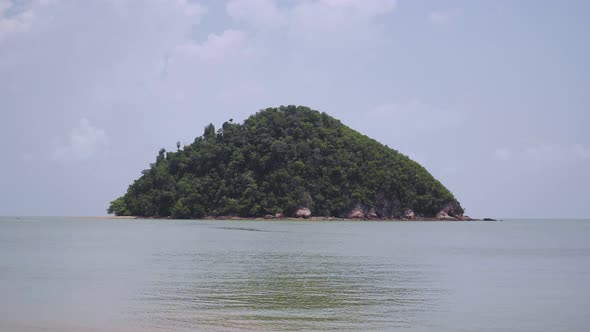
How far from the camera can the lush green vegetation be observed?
11656cm

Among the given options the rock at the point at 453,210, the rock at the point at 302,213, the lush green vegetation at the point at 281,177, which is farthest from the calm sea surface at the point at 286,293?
the rock at the point at 453,210

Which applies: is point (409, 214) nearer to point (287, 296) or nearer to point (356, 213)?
point (356, 213)

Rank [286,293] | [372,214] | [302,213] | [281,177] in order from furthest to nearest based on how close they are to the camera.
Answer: [372,214]
[281,177]
[302,213]
[286,293]

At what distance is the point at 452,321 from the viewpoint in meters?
15.7

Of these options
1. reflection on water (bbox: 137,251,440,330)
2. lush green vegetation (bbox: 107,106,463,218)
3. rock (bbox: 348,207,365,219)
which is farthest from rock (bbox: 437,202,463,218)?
reflection on water (bbox: 137,251,440,330)

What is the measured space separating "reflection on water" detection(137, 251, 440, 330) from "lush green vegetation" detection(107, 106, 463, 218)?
85.8 m

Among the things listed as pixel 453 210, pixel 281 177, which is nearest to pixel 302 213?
pixel 281 177

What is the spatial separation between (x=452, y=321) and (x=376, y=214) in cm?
10831

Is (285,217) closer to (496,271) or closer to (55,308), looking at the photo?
(496,271)

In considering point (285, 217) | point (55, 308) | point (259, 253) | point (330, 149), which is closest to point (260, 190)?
point (285, 217)

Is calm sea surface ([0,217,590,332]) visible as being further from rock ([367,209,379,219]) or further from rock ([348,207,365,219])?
rock ([367,209,379,219])

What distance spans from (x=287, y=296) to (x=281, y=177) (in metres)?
97.3

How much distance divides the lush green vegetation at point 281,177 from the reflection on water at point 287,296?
85812 mm

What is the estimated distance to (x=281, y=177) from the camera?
116 m
